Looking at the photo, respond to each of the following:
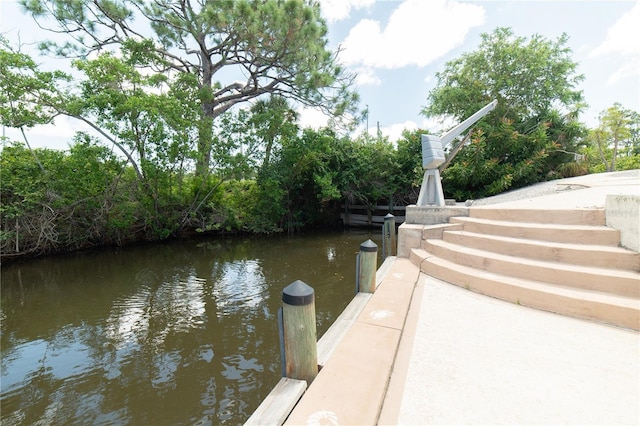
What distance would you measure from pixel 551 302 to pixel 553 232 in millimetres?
1202

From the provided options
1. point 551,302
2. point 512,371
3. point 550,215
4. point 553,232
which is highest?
point 550,215

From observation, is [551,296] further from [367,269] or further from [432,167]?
[432,167]

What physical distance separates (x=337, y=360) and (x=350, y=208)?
14.2 m

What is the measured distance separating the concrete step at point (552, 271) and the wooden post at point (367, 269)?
57.1 inches

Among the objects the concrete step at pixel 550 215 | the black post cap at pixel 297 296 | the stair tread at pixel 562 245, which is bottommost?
the stair tread at pixel 562 245

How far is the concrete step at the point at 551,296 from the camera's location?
2256mm

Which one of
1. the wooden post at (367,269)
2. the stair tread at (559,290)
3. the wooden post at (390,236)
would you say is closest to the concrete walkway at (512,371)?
the stair tread at (559,290)

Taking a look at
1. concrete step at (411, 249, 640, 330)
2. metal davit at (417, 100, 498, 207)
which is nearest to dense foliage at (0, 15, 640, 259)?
metal davit at (417, 100, 498, 207)

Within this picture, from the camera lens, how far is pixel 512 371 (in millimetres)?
1787

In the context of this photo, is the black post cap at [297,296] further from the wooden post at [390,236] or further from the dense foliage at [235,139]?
the dense foliage at [235,139]

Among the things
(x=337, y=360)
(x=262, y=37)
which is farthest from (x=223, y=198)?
(x=337, y=360)

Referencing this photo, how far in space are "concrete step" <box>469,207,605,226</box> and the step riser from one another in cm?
149

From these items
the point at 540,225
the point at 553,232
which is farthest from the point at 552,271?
the point at 540,225

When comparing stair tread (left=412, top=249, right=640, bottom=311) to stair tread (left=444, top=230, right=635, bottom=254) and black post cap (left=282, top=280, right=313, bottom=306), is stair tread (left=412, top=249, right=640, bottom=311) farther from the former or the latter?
black post cap (left=282, top=280, right=313, bottom=306)
